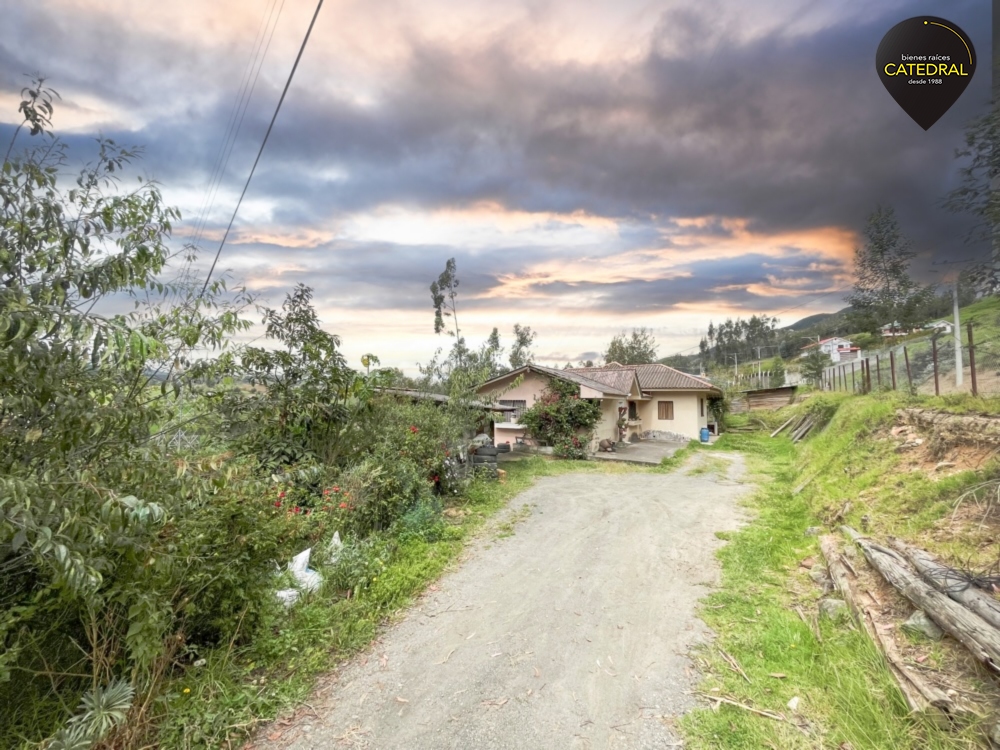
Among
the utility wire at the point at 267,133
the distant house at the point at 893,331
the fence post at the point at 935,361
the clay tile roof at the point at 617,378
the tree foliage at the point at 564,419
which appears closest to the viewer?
the utility wire at the point at 267,133

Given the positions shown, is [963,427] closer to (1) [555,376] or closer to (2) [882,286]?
(1) [555,376]

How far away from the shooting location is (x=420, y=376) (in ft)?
39.2

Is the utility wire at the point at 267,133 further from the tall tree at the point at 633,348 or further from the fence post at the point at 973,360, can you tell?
the tall tree at the point at 633,348

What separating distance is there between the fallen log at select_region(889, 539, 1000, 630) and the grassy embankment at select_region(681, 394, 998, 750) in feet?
1.20

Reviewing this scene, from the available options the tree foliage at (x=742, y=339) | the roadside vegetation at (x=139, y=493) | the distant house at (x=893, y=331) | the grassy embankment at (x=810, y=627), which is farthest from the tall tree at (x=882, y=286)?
the tree foliage at (x=742, y=339)

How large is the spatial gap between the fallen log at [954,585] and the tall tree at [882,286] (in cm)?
1695

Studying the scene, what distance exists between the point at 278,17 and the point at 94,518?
693 centimetres

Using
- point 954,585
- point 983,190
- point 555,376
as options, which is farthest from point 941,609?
point 555,376

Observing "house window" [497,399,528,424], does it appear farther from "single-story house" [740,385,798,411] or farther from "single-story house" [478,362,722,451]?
"single-story house" [740,385,798,411]

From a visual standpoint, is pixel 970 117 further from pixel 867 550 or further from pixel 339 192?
pixel 339 192

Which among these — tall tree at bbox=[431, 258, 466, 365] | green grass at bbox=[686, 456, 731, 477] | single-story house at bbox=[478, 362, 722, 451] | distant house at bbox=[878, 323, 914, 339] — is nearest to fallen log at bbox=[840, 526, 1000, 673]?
green grass at bbox=[686, 456, 731, 477]

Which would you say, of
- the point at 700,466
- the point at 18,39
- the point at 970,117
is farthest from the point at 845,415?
the point at 18,39

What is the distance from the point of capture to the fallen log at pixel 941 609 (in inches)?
108

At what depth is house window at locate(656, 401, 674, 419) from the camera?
23038 millimetres
